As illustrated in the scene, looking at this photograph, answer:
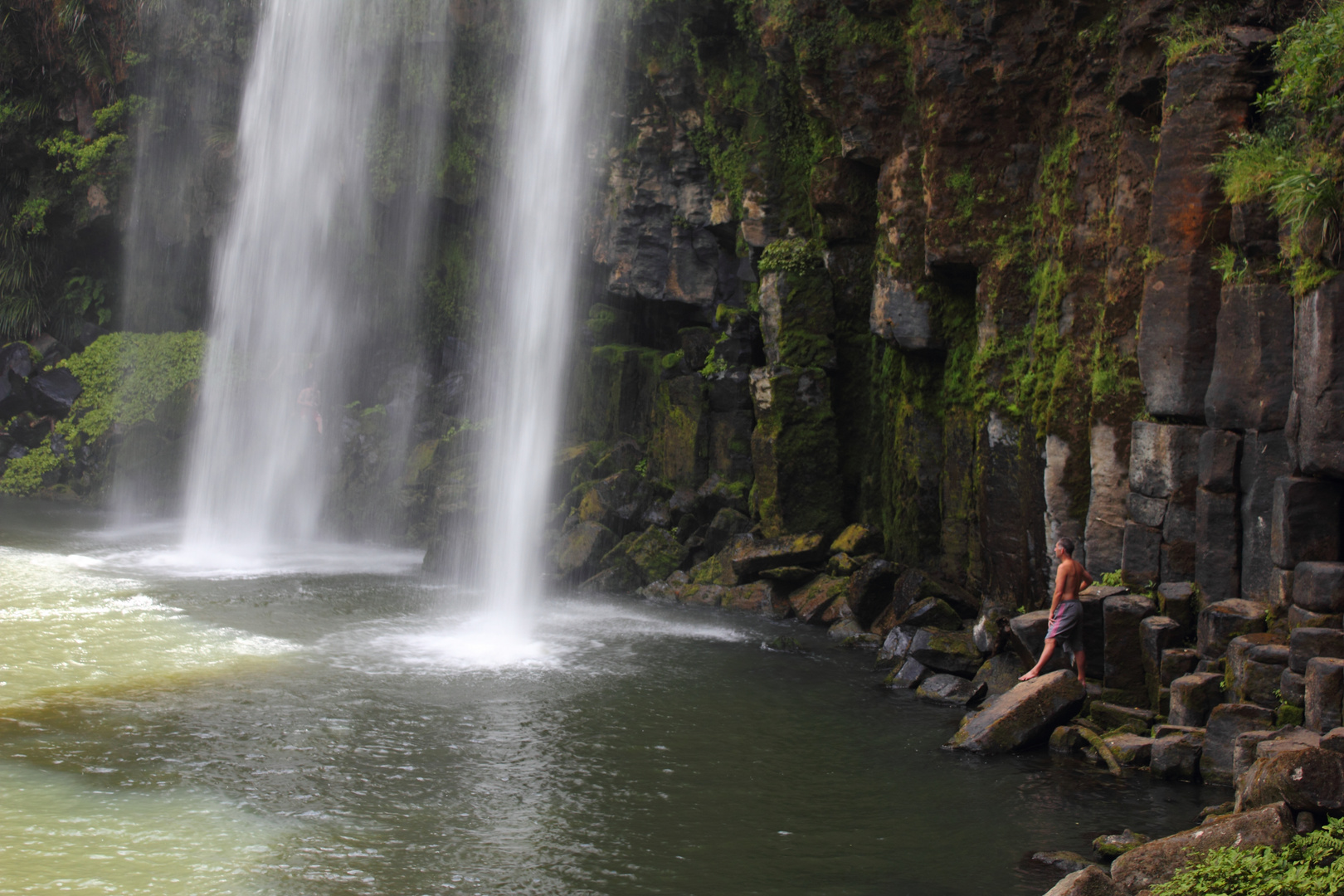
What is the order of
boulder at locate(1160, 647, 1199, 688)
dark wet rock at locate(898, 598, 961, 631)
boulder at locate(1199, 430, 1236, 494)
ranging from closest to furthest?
1. boulder at locate(1160, 647, 1199, 688)
2. boulder at locate(1199, 430, 1236, 494)
3. dark wet rock at locate(898, 598, 961, 631)

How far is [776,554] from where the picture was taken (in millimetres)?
16953

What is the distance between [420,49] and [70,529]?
46.2ft

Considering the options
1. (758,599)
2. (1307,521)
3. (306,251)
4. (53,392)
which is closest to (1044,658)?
(1307,521)

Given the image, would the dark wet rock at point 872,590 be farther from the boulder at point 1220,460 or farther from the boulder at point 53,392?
the boulder at point 53,392

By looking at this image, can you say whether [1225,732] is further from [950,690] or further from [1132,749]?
[950,690]

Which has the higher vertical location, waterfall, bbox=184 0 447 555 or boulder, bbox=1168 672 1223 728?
Result: waterfall, bbox=184 0 447 555

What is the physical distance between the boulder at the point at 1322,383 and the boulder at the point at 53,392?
30.5 meters

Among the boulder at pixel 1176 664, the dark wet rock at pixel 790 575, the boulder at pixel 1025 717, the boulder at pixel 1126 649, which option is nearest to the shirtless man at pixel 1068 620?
the boulder at pixel 1126 649

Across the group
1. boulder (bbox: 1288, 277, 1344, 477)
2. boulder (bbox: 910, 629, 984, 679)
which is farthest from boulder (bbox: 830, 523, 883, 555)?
boulder (bbox: 1288, 277, 1344, 477)

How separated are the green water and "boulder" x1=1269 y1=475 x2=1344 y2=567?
87.7 inches

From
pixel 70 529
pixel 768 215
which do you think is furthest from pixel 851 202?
pixel 70 529

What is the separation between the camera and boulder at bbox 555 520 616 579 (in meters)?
18.9

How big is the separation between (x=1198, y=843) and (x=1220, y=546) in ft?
15.0

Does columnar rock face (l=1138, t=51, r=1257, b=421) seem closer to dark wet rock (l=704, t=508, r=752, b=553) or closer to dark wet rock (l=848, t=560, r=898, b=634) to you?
dark wet rock (l=848, t=560, r=898, b=634)
